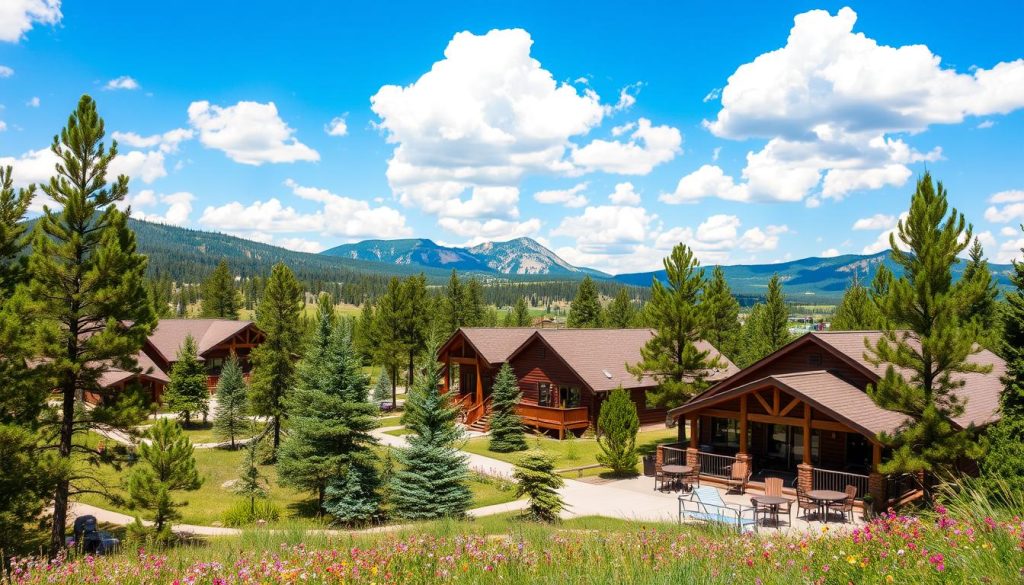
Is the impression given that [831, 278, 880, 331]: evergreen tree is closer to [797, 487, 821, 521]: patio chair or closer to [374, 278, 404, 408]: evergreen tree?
[797, 487, 821, 521]: patio chair

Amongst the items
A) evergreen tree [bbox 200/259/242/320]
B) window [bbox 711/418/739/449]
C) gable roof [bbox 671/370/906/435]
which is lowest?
window [bbox 711/418/739/449]

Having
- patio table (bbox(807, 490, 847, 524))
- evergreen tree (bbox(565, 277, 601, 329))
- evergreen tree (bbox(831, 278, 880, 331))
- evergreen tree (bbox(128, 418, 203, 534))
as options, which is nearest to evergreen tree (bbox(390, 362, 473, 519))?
evergreen tree (bbox(128, 418, 203, 534))

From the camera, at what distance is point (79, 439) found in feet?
101

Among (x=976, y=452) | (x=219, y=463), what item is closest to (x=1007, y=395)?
(x=976, y=452)

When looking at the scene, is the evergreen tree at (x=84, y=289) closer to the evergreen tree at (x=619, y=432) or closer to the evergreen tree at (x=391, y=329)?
the evergreen tree at (x=619, y=432)

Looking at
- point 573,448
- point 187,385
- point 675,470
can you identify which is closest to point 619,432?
point 675,470

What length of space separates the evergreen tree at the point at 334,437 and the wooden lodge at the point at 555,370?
482 inches

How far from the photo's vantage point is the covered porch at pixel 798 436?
809 inches

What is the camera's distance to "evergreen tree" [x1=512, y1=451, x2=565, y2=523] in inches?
719

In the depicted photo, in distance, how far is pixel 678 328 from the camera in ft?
97.2

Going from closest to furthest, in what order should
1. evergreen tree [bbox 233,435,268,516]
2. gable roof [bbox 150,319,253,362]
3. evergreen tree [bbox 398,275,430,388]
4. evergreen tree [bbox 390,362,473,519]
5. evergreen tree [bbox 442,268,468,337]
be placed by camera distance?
evergreen tree [bbox 390,362,473,519], evergreen tree [bbox 233,435,268,516], evergreen tree [bbox 398,275,430,388], gable roof [bbox 150,319,253,362], evergreen tree [bbox 442,268,468,337]

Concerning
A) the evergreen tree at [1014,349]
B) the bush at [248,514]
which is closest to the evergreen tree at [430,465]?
the bush at [248,514]

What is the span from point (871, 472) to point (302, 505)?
1823 centimetres

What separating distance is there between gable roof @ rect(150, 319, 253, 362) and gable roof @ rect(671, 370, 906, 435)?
4193 cm
